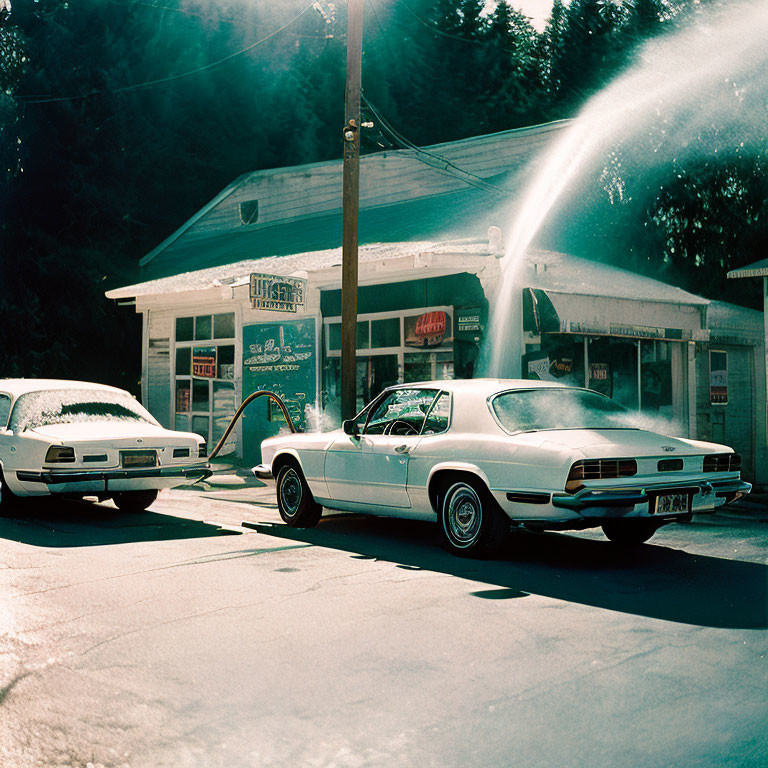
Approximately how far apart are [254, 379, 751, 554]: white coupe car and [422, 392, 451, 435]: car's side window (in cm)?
1

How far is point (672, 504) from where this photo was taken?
6.86 metres

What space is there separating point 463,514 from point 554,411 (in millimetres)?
1173

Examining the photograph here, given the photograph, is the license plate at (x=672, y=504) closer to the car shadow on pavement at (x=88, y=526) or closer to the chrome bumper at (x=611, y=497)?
the chrome bumper at (x=611, y=497)

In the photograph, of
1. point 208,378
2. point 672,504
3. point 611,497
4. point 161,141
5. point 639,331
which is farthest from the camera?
point 161,141

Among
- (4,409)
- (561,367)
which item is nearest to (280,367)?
(561,367)

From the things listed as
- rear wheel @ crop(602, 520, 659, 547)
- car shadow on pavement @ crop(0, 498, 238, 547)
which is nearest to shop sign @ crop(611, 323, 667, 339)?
rear wheel @ crop(602, 520, 659, 547)

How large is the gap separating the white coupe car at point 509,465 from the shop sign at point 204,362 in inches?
397

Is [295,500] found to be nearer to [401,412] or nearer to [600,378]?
[401,412]

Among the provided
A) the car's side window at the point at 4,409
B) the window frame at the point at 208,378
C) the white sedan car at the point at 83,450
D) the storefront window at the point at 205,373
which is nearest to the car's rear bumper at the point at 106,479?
the white sedan car at the point at 83,450

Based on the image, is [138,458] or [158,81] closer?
[138,458]

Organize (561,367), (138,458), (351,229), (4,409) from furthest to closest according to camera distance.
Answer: (561,367), (351,229), (4,409), (138,458)

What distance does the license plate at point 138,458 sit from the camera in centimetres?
948

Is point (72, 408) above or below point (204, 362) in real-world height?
below

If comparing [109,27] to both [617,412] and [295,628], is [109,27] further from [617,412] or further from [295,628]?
[295,628]
